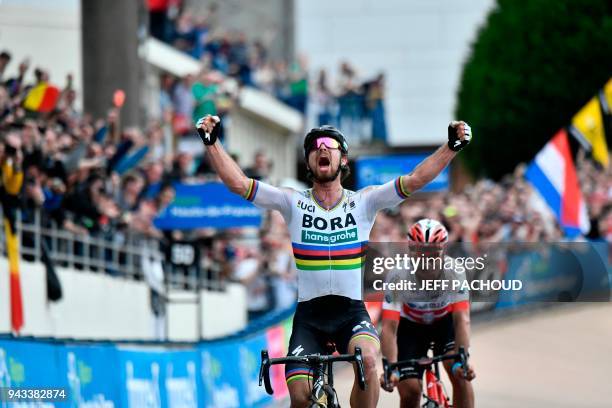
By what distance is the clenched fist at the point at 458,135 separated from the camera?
953 centimetres

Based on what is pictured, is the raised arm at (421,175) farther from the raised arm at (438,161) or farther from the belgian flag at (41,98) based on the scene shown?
the belgian flag at (41,98)

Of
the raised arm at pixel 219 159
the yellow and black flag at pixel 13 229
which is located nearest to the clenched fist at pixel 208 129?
the raised arm at pixel 219 159

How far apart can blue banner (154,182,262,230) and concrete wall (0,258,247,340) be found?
1.10 m

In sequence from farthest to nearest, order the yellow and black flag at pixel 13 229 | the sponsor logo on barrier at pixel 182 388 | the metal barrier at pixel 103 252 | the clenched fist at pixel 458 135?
the metal barrier at pixel 103 252
the yellow and black flag at pixel 13 229
the sponsor logo on barrier at pixel 182 388
the clenched fist at pixel 458 135

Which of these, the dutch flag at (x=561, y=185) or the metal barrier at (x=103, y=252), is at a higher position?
the dutch flag at (x=561, y=185)

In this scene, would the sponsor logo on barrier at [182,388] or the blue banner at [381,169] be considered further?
the blue banner at [381,169]

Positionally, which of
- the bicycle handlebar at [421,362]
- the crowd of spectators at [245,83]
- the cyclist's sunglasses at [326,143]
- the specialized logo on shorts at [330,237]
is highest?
the crowd of spectators at [245,83]

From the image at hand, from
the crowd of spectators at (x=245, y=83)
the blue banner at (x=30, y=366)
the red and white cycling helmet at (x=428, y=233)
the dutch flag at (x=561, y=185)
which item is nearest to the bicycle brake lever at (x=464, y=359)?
the red and white cycling helmet at (x=428, y=233)

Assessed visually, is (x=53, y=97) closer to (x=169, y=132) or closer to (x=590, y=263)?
(x=590, y=263)

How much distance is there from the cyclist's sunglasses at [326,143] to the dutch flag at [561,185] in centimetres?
1048

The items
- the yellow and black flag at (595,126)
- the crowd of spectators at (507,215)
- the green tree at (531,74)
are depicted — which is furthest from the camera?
the green tree at (531,74)

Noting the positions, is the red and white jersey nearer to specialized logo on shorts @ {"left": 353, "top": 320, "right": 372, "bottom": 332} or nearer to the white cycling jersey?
the white cycling jersey

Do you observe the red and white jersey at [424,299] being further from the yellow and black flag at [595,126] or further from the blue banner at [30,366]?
the yellow and black flag at [595,126]

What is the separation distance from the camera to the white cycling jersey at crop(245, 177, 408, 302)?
981cm
